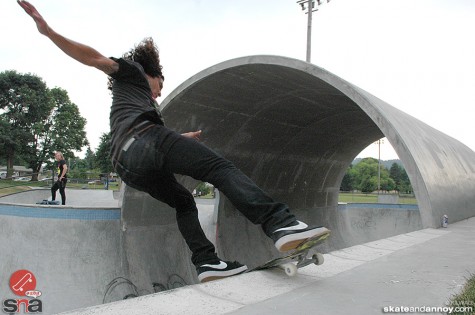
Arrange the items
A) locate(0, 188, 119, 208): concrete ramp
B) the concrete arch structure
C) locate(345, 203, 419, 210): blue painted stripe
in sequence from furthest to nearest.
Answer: locate(345, 203, 419, 210): blue painted stripe → locate(0, 188, 119, 208): concrete ramp → the concrete arch structure

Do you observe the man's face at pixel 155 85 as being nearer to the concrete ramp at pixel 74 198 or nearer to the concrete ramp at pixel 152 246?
the concrete ramp at pixel 152 246

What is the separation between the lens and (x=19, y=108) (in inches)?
1614

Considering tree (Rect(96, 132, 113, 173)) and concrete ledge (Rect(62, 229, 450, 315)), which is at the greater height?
tree (Rect(96, 132, 113, 173))

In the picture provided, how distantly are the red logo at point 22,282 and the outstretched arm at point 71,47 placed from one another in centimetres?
634

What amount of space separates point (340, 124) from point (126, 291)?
850 cm

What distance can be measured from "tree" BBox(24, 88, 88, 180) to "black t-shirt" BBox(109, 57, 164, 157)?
42060mm

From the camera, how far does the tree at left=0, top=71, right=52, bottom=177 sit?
3947 cm

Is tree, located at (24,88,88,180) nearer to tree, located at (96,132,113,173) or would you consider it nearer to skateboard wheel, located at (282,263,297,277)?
tree, located at (96,132,113,173)

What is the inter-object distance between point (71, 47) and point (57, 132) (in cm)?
4454

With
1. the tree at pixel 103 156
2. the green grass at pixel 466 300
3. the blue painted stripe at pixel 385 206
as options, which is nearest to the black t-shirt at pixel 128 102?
the green grass at pixel 466 300

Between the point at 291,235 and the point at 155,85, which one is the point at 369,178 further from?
the point at 291,235

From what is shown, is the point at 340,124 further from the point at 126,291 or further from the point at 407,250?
the point at 407,250

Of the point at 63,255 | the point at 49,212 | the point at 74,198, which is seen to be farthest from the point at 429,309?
the point at 74,198

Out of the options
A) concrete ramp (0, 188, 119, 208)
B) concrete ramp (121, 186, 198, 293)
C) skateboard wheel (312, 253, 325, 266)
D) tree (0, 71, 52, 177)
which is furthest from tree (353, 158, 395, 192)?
skateboard wheel (312, 253, 325, 266)
